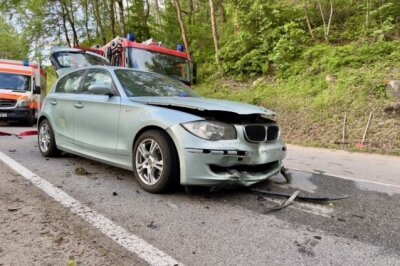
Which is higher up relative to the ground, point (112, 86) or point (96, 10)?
point (96, 10)

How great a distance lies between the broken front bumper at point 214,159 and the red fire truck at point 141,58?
7371 millimetres

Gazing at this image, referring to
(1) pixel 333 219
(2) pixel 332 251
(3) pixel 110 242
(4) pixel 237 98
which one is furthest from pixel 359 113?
(3) pixel 110 242

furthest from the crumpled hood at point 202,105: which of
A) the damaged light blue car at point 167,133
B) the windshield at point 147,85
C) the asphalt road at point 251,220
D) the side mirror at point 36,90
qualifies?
the side mirror at point 36,90

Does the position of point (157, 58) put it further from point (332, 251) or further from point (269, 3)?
point (332, 251)

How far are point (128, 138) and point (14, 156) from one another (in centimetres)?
292

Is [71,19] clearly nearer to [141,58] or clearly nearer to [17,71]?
[17,71]

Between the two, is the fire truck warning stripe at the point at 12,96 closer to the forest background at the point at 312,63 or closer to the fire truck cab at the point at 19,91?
the fire truck cab at the point at 19,91

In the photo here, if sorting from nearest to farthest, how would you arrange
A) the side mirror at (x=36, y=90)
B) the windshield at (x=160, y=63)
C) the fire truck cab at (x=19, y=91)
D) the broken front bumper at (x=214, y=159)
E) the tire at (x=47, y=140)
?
the broken front bumper at (x=214, y=159), the tire at (x=47, y=140), the windshield at (x=160, y=63), the fire truck cab at (x=19, y=91), the side mirror at (x=36, y=90)

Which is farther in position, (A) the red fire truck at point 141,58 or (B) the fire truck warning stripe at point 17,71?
(B) the fire truck warning stripe at point 17,71

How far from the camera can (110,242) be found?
2.97 m

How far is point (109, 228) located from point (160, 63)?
28.6ft

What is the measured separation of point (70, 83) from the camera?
621cm

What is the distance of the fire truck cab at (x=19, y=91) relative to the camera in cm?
1272

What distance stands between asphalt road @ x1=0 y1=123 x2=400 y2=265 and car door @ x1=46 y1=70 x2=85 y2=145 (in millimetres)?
639
